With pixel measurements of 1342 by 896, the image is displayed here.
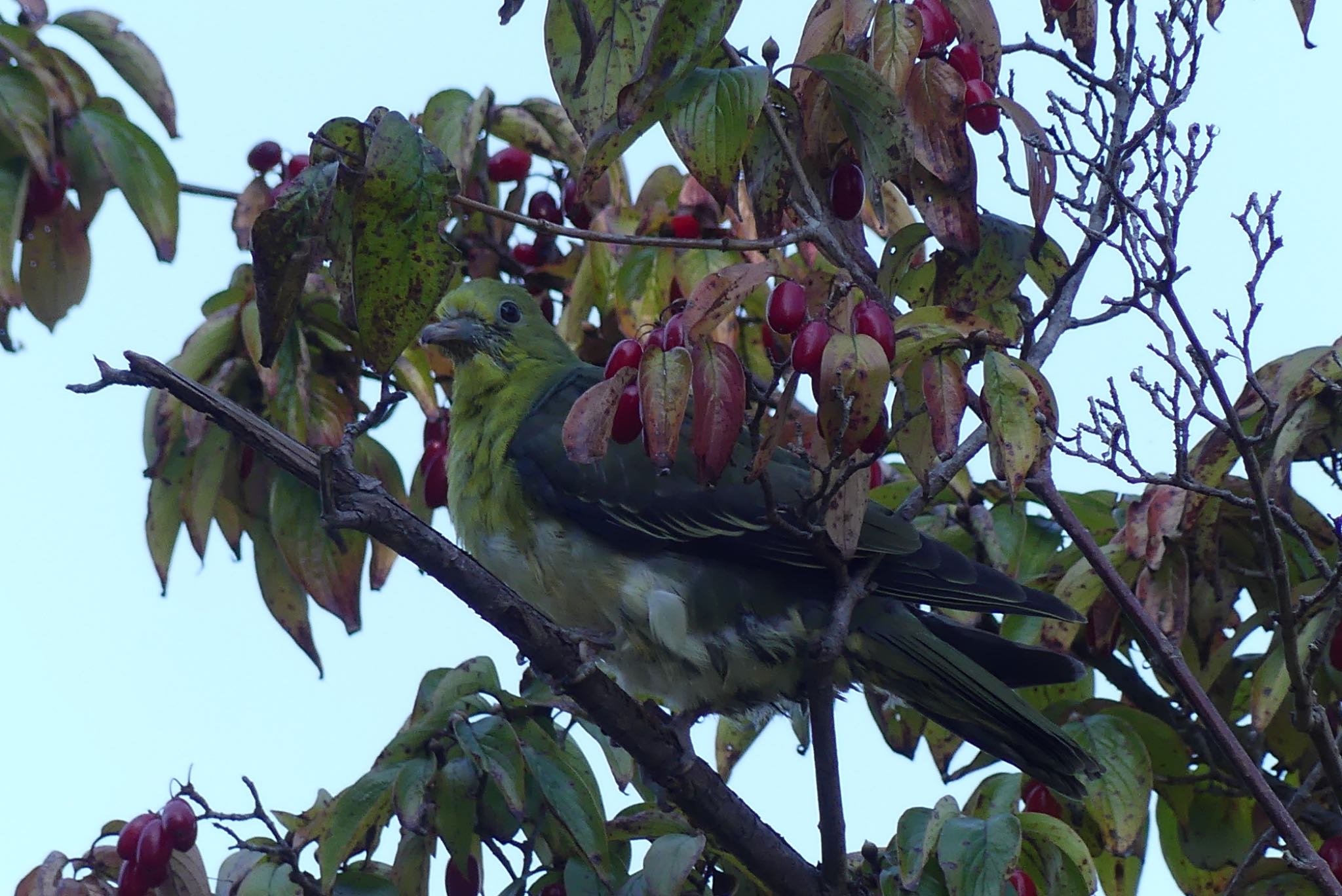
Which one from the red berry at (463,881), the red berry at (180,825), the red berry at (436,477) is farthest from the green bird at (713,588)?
the red berry at (180,825)

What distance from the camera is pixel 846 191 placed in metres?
2.69

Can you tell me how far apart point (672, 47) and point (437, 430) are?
2.07 metres

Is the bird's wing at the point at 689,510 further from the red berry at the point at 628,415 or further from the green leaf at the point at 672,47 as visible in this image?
the green leaf at the point at 672,47

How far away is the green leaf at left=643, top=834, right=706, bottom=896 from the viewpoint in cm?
263

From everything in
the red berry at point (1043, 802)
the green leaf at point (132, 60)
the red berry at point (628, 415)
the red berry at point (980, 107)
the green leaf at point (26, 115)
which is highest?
the green leaf at point (132, 60)

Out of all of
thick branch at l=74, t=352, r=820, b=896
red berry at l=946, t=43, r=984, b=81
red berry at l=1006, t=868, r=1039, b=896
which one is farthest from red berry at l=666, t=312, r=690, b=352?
red berry at l=1006, t=868, r=1039, b=896

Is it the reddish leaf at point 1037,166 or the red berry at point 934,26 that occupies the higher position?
the red berry at point 934,26

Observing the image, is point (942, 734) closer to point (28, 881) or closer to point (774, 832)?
point (774, 832)

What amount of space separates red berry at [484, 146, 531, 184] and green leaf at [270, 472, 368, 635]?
1112 mm

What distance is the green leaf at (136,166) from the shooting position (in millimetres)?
3379

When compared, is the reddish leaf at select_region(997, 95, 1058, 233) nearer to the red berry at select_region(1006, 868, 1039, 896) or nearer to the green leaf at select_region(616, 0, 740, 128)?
the green leaf at select_region(616, 0, 740, 128)

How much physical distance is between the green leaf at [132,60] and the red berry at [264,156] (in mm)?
193

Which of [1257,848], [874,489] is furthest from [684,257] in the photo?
[1257,848]

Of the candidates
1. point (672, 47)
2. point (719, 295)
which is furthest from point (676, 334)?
point (672, 47)
